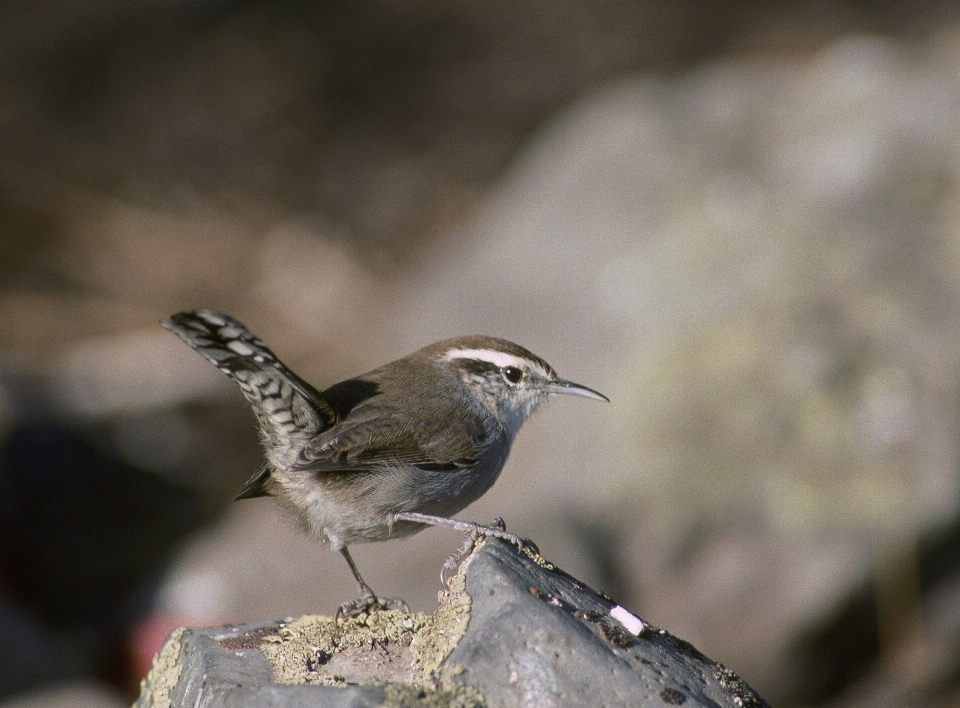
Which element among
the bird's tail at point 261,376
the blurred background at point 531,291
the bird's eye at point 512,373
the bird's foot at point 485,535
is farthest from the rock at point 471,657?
the blurred background at point 531,291

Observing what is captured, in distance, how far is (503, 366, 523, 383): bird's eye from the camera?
4.61 meters

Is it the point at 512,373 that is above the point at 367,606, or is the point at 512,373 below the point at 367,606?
above

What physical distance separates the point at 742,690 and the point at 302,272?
372 inches

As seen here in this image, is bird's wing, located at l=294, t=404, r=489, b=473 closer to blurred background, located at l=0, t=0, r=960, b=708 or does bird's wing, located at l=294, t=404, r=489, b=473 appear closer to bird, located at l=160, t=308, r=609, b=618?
bird, located at l=160, t=308, r=609, b=618

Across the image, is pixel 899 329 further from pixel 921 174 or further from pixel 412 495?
pixel 412 495

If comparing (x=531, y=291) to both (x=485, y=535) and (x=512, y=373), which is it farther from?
(x=485, y=535)

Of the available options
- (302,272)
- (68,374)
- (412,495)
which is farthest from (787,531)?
(302,272)

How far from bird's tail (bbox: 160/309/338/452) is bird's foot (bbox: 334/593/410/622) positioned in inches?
27.1

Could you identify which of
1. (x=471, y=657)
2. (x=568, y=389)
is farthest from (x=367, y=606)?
(x=568, y=389)

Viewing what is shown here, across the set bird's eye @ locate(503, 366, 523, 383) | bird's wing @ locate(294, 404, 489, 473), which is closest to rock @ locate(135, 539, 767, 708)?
bird's wing @ locate(294, 404, 489, 473)

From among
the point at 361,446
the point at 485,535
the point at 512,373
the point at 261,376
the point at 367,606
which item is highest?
the point at 512,373

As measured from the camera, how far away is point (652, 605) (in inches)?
260

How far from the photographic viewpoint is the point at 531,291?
363 inches

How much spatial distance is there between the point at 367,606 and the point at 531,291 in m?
5.91
